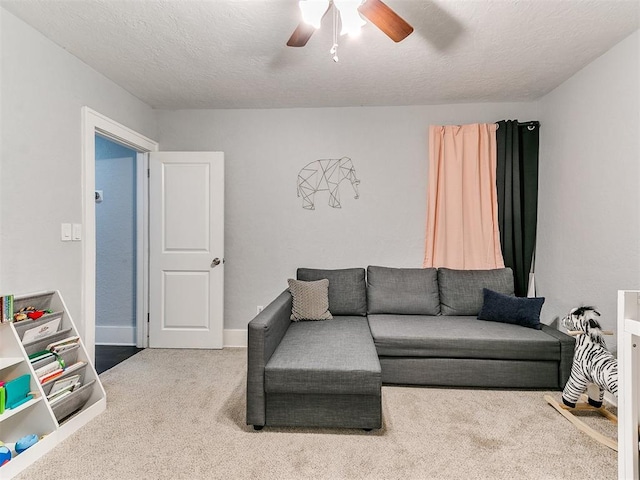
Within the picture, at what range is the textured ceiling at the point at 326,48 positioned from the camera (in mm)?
2008

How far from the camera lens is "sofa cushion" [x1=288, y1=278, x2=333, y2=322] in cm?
304

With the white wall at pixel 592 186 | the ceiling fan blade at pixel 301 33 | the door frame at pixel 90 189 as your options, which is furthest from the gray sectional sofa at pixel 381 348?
the ceiling fan blade at pixel 301 33

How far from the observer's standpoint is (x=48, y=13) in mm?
2045

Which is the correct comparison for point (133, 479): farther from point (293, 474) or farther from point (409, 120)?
point (409, 120)

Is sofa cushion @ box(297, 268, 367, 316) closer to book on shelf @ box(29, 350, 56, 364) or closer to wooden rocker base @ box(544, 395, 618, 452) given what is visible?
wooden rocker base @ box(544, 395, 618, 452)

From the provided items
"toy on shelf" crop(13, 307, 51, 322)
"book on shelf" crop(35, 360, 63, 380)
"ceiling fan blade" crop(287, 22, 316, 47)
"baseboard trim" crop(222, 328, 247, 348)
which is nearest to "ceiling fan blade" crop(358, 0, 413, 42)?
"ceiling fan blade" crop(287, 22, 316, 47)

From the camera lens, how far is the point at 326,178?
143 inches

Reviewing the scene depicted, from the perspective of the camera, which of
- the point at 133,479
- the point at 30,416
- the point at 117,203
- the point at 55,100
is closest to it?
the point at 133,479

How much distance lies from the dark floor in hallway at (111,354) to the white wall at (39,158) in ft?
2.68

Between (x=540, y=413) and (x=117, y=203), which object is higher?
(x=117, y=203)

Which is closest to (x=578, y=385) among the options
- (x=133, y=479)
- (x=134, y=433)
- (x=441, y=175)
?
(x=441, y=175)

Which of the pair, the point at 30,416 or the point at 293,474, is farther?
the point at 30,416

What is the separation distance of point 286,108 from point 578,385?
3328 mm

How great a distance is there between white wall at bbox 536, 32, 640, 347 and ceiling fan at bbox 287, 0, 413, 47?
1711mm
